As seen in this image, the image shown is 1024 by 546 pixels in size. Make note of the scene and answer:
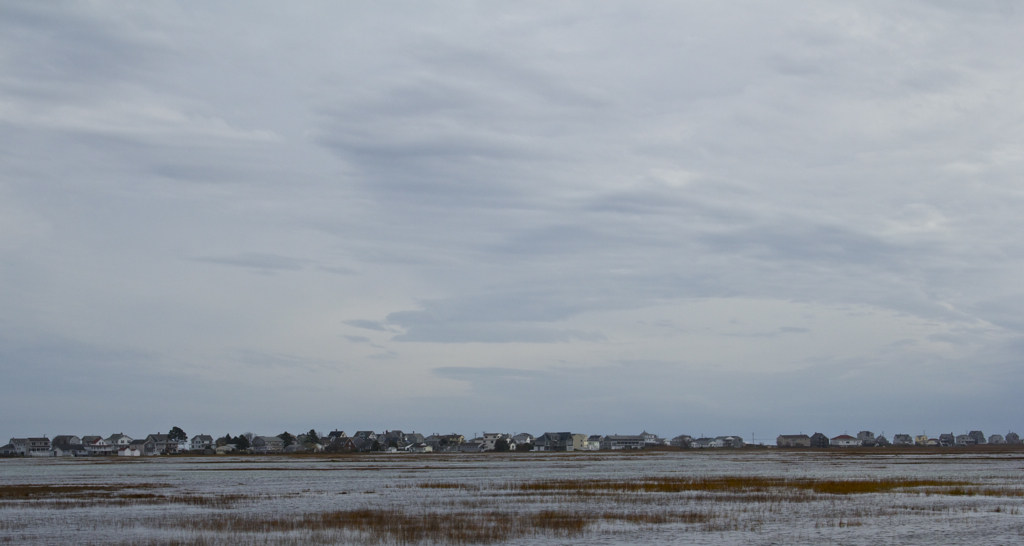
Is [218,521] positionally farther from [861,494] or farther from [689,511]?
[861,494]

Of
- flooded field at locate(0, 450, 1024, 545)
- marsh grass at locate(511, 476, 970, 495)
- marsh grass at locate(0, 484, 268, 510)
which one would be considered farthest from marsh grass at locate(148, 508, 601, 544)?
marsh grass at locate(511, 476, 970, 495)

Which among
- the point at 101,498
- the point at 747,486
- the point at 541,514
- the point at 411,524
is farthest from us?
the point at 747,486

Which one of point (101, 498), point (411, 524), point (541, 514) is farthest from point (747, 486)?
point (101, 498)

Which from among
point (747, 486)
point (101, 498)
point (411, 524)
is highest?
point (411, 524)

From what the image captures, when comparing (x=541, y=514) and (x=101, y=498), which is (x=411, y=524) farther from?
(x=101, y=498)

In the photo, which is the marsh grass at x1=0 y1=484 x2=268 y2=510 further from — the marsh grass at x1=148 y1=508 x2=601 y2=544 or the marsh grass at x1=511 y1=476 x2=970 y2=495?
the marsh grass at x1=511 y1=476 x2=970 y2=495

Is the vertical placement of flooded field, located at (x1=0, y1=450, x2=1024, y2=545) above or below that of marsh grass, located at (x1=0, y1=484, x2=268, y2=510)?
above

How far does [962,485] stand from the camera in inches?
1988

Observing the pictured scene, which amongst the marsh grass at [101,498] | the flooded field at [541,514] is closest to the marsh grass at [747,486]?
the flooded field at [541,514]

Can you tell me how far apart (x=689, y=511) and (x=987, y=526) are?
1116 centimetres

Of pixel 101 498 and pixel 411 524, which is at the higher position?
pixel 411 524

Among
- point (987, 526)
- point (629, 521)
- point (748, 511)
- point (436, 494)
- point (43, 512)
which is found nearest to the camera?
point (987, 526)

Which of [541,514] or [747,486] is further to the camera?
[747,486]

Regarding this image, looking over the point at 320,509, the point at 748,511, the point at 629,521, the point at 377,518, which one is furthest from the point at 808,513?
the point at 320,509
